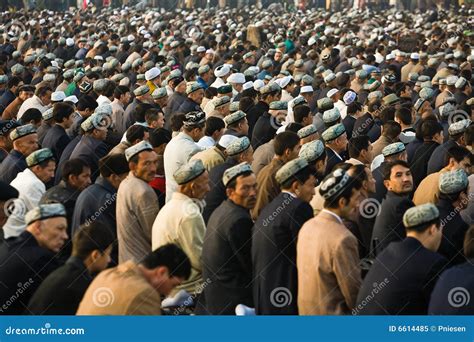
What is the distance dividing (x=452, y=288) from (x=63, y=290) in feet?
7.20

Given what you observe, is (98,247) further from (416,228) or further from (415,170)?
(415,170)

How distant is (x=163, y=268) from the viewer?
4.94 m

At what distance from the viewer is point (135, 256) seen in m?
7.15

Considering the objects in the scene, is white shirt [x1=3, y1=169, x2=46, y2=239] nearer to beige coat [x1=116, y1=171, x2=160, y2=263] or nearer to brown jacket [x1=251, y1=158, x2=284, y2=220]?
beige coat [x1=116, y1=171, x2=160, y2=263]

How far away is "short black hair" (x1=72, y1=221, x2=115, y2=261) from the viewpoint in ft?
17.6

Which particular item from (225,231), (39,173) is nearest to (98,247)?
(225,231)

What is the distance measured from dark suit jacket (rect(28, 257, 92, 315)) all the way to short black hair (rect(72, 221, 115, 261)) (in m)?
0.07

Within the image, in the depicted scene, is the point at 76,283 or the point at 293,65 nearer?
the point at 76,283

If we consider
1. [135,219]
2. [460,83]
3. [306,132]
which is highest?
[135,219]

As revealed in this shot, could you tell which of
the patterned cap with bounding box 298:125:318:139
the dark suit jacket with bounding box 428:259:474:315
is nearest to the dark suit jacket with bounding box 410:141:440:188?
the patterned cap with bounding box 298:125:318:139

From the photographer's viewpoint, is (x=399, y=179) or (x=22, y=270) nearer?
(x=22, y=270)

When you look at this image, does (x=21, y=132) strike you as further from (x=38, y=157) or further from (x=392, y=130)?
(x=392, y=130)

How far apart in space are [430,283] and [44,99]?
9596mm

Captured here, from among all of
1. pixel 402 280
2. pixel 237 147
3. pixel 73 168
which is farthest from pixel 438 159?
pixel 402 280
